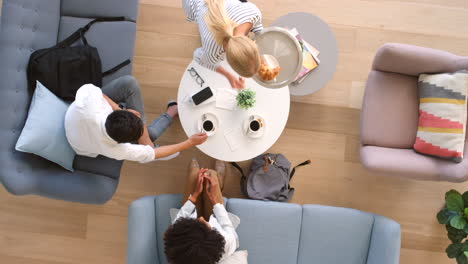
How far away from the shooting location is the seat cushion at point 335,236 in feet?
7.59

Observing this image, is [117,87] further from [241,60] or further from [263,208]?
[263,208]

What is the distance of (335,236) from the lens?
2.32 m

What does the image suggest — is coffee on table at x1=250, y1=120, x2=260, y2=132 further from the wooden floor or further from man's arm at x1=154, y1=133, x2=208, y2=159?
the wooden floor

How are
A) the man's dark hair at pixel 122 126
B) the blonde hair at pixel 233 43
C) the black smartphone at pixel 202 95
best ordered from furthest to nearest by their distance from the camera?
the black smartphone at pixel 202 95
the man's dark hair at pixel 122 126
the blonde hair at pixel 233 43

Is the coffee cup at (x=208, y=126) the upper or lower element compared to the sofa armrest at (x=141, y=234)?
upper

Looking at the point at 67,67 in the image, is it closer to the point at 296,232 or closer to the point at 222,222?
the point at 222,222

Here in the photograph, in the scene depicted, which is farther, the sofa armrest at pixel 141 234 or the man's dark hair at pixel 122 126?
the sofa armrest at pixel 141 234

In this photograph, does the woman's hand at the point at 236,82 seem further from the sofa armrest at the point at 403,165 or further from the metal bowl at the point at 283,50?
the sofa armrest at the point at 403,165

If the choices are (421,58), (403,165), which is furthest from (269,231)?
(421,58)

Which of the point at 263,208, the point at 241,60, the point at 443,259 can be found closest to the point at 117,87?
the point at 241,60

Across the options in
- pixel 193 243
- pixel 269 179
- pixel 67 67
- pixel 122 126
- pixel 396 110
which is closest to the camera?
pixel 122 126

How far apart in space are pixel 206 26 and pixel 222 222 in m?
1.15

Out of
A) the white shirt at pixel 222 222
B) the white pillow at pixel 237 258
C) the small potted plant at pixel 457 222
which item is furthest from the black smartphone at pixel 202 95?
the small potted plant at pixel 457 222

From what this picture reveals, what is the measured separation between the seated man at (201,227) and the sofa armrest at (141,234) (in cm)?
21
